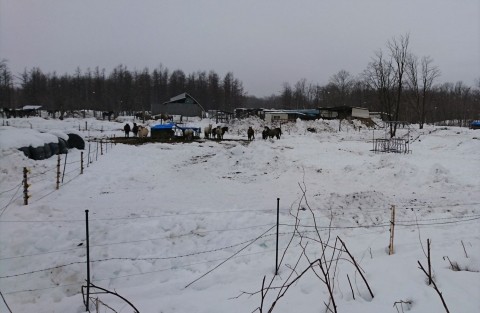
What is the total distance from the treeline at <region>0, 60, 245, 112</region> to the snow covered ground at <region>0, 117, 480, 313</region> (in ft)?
240

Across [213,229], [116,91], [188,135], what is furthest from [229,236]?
[116,91]

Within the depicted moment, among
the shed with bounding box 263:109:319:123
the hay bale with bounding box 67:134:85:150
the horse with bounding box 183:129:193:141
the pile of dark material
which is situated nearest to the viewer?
the pile of dark material

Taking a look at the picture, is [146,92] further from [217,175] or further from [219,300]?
[219,300]

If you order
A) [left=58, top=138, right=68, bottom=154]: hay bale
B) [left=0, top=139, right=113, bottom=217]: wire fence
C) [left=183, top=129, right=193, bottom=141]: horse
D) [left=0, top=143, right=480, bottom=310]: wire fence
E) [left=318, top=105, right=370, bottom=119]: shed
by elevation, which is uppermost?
[left=318, top=105, right=370, bottom=119]: shed

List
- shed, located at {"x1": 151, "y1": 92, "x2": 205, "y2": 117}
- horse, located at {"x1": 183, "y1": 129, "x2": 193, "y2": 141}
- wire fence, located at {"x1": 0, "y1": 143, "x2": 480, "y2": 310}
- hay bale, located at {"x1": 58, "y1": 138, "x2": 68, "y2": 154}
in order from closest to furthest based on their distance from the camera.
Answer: wire fence, located at {"x1": 0, "y1": 143, "x2": 480, "y2": 310}, hay bale, located at {"x1": 58, "y1": 138, "x2": 68, "y2": 154}, horse, located at {"x1": 183, "y1": 129, "x2": 193, "y2": 141}, shed, located at {"x1": 151, "y1": 92, "x2": 205, "y2": 117}

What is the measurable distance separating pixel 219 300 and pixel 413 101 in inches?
2675

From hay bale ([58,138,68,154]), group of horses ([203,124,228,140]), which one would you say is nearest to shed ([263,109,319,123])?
group of horses ([203,124,228,140])

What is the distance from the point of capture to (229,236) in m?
7.54

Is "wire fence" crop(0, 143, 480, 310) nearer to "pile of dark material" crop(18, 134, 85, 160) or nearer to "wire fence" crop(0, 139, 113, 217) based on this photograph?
"wire fence" crop(0, 139, 113, 217)

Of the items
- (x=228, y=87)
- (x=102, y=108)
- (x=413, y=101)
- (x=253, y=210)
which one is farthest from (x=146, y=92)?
(x=253, y=210)

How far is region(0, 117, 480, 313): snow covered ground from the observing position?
462 cm

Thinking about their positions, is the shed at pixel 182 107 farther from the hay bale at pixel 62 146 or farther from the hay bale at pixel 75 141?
the hay bale at pixel 62 146

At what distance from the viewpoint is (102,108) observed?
82.1 metres

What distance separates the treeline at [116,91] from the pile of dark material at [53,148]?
62.4 metres
